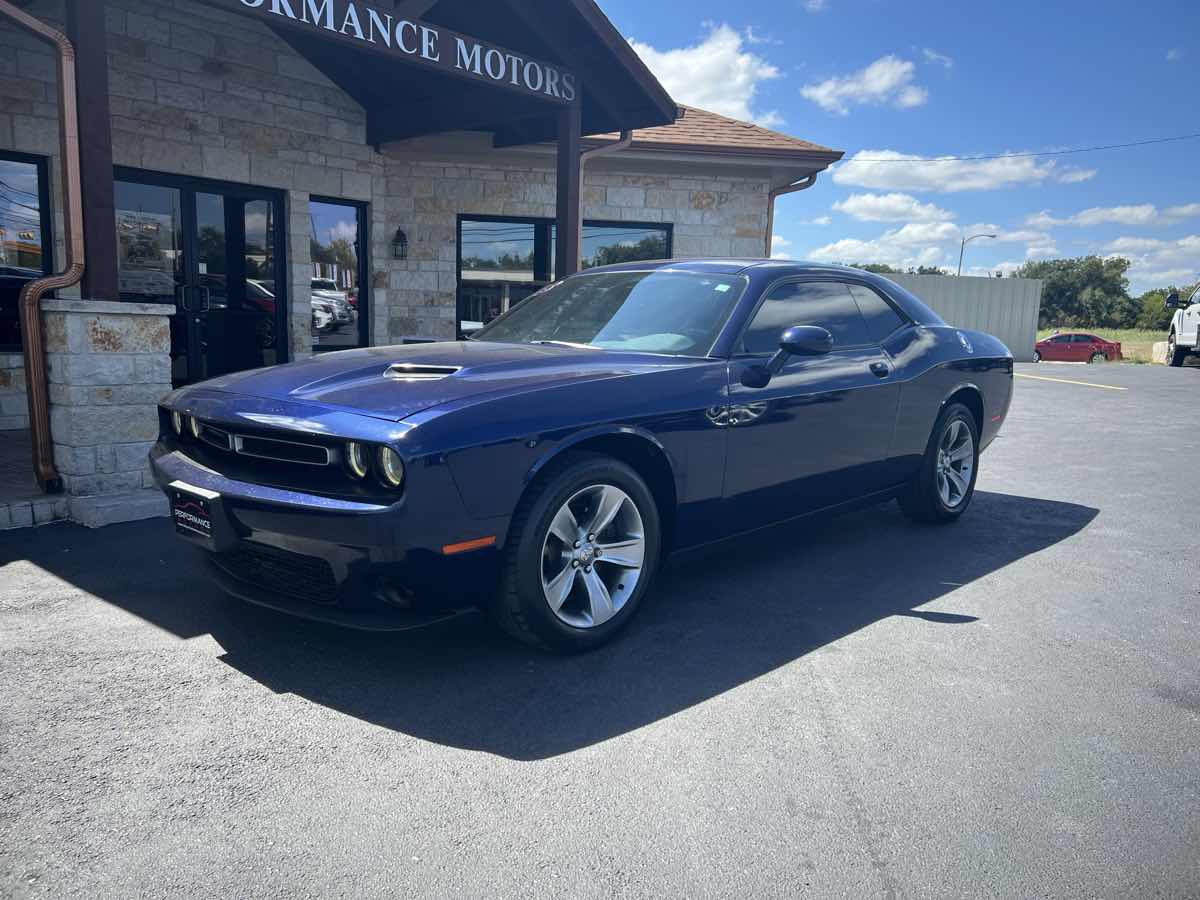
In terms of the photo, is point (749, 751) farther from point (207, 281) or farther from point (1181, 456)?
point (207, 281)

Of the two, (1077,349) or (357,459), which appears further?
(1077,349)

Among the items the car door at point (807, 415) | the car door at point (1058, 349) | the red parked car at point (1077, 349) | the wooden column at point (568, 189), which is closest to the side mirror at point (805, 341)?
the car door at point (807, 415)

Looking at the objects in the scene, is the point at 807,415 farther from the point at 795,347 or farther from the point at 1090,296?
the point at 1090,296

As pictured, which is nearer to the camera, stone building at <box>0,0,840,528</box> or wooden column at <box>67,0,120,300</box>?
wooden column at <box>67,0,120,300</box>

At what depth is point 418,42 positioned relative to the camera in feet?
23.1

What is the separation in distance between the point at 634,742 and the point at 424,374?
1545 mm

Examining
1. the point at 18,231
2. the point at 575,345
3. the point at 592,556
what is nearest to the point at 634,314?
the point at 575,345

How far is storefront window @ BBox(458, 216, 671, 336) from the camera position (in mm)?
11836

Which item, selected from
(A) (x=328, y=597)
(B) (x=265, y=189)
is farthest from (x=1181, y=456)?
(B) (x=265, y=189)

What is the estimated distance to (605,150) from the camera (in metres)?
10.1

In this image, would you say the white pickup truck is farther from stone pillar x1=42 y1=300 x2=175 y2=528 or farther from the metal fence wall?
stone pillar x1=42 y1=300 x2=175 y2=528

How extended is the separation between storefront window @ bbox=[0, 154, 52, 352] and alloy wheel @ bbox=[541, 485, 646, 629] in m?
6.96

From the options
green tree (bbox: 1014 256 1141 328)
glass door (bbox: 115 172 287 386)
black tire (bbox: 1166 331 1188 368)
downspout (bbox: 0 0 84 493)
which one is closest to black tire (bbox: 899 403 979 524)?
downspout (bbox: 0 0 84 493)

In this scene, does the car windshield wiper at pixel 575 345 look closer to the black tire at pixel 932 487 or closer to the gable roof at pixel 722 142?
the black tire at pixel 932 487
